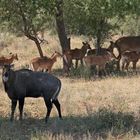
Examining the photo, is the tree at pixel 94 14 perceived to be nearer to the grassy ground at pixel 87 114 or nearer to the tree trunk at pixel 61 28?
the tree trunk at pixel 61 28

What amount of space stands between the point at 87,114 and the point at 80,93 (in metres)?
3.16

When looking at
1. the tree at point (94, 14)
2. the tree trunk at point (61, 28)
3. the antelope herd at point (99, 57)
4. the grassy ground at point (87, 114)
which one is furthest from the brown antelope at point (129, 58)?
the grassy ground at point (87, 114)

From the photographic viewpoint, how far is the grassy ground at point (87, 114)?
10.5 metres

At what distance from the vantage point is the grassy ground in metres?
10.5

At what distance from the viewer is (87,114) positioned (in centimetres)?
1268

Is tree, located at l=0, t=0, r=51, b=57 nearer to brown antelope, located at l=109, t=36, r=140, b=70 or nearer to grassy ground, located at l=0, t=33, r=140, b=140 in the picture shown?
grassy ground, located at l=0, t=33, r=140, b=140

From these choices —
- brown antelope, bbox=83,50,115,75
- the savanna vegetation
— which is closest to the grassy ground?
the savanna vegetation

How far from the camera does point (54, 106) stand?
1358 centimetres

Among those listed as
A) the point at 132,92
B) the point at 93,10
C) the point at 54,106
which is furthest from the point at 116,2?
the point at 54,106

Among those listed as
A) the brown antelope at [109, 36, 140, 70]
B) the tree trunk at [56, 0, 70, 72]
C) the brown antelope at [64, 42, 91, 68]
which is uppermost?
the tree trunk at [56, 0, 70, 72]

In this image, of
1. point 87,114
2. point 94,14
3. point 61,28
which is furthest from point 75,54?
point 87,114

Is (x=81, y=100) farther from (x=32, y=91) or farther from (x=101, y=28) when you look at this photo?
(x=101, y=28)

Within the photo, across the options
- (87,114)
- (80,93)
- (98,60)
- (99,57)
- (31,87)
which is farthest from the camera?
(98,60)

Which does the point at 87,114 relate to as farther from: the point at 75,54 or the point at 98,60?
the point at 75,54
